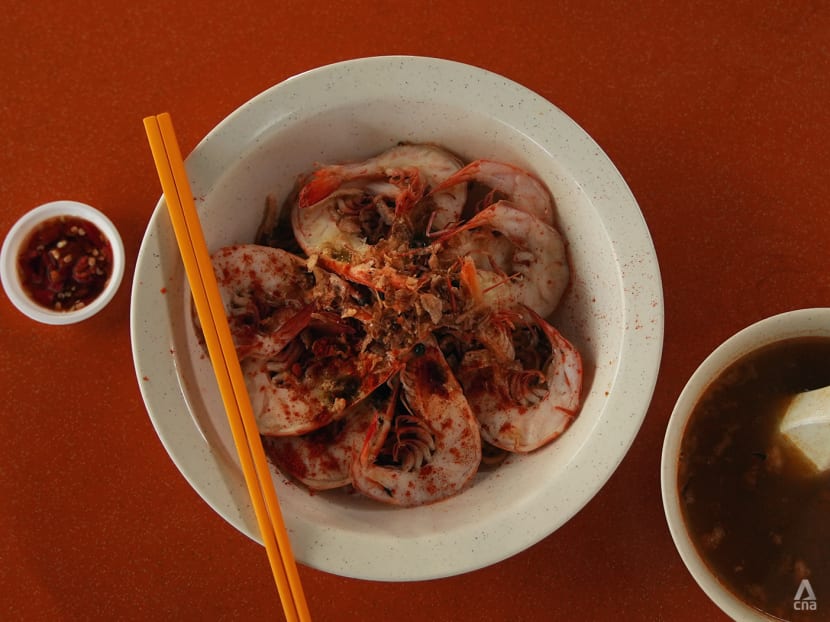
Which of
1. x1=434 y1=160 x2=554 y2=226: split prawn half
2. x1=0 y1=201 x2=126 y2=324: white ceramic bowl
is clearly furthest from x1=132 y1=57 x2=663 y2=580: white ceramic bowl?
x1=0 y1=201 x2=126 y2=324: white ceramic bowl

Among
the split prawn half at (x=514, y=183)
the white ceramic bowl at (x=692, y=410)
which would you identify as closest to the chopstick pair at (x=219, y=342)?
the split prawn half at (x=514, y=183)

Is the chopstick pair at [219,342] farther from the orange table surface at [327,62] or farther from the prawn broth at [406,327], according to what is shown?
the orange table surface at [327,62]

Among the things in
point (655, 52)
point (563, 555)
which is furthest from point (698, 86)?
point (563, 555)

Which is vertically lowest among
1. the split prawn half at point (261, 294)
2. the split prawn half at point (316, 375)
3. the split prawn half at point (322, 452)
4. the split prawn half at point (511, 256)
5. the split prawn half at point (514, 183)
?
the split prawn half at point (322, 452)

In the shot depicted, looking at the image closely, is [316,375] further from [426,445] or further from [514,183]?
[514,183]

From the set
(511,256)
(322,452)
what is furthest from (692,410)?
(322,452)
